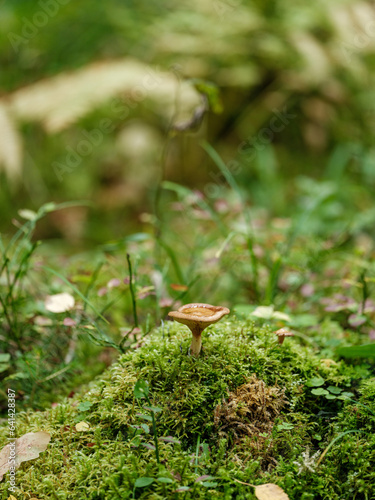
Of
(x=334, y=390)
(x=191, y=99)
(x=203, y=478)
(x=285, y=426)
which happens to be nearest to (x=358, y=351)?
(x=334, y=390)

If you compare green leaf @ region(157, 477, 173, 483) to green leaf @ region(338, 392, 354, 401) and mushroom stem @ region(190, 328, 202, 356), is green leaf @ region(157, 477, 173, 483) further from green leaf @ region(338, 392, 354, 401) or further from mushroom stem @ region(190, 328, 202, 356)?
green leaf @ region(338, 392, 354, 401)

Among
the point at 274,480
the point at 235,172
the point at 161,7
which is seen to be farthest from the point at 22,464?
the point at 161,7

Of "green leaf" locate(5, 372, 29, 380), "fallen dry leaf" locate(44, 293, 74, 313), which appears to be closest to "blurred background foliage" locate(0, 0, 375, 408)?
"fallen dry leaf" locate(44, 293, 74, 313)

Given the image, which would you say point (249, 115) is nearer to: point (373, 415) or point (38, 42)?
point (38, 42)

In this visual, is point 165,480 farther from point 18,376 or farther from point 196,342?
point 18,376

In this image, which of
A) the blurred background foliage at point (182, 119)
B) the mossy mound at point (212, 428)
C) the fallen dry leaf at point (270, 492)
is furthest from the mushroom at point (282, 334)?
the blurred background foliage at point (182, 119)

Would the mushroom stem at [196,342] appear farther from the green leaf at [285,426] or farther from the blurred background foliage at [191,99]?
the blurred background foliage at [191,99]

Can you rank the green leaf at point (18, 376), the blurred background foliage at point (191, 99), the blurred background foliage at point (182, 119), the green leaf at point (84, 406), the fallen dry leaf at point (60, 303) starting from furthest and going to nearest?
1. the blurred background foliage at point (191, 99)
2. the blurred background foliage at point (182, 119)
3. the fallen dry leaf at point (60, 303)
4. the green leaf at point (18, 376)
5. the green leaf at point (84, 406)

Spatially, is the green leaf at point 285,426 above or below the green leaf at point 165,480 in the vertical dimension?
below
